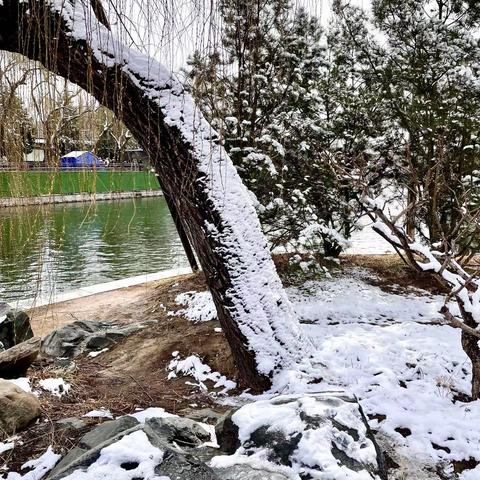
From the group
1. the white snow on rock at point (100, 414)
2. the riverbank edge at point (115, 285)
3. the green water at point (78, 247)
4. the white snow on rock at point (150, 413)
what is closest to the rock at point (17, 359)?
the green water at point (78, 247)

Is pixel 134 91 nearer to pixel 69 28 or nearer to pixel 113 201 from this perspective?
pixel 69 28

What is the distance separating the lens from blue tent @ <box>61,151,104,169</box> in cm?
178

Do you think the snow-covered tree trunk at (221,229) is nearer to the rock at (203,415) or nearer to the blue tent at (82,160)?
the rock at (203,415)

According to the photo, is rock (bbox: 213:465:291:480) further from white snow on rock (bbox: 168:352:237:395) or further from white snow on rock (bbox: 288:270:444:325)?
white snow on rock (bbox: 288:270:444:325)

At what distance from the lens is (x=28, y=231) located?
199cm

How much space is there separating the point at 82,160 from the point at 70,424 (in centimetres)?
162

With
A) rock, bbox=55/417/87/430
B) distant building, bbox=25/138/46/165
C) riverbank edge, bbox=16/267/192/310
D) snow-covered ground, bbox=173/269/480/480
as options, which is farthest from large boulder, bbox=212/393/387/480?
riverbank edge, bbox=16/267/192/310

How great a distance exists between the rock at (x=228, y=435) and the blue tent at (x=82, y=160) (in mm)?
1293

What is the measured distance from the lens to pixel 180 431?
211 centimetres

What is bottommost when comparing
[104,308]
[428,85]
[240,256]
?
[104,308]

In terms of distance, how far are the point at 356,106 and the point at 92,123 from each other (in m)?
5.37

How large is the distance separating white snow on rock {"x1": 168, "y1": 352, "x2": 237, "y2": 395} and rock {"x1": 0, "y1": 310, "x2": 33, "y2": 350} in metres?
1.91

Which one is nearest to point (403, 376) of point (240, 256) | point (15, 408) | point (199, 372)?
point (240, 256)

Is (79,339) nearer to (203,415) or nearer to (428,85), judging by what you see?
(203,415)
